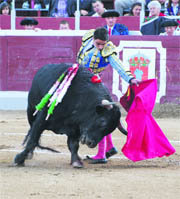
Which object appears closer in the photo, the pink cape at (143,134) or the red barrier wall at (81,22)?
the pink cape at (143,134)

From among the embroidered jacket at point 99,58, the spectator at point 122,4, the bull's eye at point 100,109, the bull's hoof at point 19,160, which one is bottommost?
the bull's hoof at point 19,160

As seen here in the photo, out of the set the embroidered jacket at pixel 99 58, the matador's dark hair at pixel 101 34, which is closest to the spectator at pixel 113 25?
the embroidered jacket at pixel 99 58

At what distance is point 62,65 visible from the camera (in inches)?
202

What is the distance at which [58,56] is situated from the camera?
9.38 m

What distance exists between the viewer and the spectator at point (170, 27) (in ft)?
28.3

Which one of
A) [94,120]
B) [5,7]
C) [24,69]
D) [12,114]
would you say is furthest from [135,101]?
[5,7]

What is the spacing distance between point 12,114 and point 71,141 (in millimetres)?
3863

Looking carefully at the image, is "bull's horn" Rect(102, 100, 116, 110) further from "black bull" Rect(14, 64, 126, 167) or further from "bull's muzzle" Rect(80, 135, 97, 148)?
"bull's muzzle" Rect(80, 135, 97, 148)

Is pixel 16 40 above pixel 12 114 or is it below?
above

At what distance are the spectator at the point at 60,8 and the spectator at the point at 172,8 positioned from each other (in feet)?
5.22

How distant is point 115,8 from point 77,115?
5.23m

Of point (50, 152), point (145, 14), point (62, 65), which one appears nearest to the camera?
point (62, 65)

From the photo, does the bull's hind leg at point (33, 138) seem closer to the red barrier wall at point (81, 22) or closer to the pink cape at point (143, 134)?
the pink cape at point (143, 134)

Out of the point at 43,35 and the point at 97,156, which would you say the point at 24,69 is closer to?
the point at 43,35
